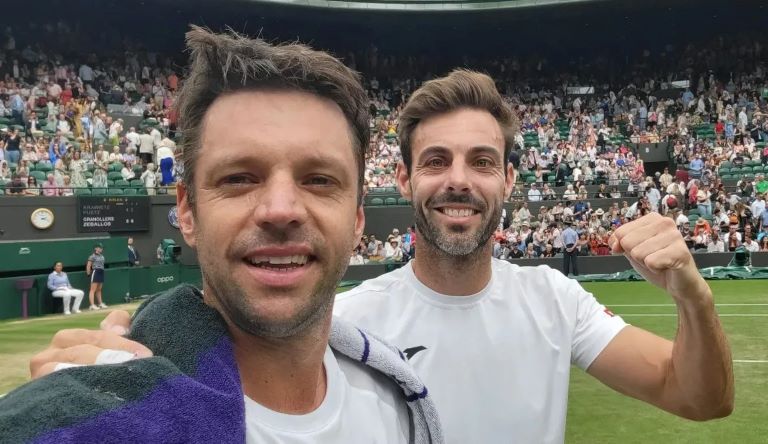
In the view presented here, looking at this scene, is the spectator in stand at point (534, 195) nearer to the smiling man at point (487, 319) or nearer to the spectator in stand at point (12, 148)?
the spectator in stand at point (12, 148)

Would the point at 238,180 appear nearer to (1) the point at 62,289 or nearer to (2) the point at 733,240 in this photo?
(1) the point at 62,289

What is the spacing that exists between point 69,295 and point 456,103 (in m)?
15.1

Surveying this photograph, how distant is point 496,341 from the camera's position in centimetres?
262

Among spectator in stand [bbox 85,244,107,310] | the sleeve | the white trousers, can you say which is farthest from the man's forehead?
spectator in stand [bbox 85,244,107,310]

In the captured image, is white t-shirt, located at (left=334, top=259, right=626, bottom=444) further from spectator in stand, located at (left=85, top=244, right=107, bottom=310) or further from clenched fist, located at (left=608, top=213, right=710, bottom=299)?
spectator in stand, located at (left=85, top=244, right=107, bottom=310)

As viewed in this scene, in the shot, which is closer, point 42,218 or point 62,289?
point 62,289

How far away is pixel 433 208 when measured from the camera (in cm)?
276

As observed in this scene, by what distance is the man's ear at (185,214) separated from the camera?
1629 mm

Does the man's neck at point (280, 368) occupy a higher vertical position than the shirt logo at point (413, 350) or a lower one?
higher

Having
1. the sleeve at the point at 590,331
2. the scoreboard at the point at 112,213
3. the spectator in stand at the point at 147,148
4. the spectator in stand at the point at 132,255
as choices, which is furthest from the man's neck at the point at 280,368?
the spectator in stand at the point at 147,148

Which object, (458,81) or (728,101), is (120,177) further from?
(728,101)

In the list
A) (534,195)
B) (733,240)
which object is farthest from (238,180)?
(534,195)

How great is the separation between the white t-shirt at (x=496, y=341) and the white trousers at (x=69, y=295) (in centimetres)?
1473

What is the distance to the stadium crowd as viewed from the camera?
800 inches
